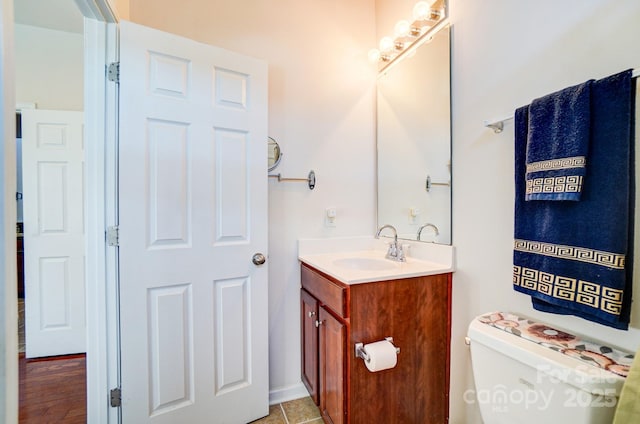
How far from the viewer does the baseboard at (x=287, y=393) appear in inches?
67.4

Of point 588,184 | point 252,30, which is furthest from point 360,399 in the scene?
point 252,30

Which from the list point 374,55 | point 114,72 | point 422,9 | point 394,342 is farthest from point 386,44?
point 394,342

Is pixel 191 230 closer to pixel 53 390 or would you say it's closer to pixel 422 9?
pixel 53 390

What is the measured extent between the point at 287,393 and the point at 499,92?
2.03m

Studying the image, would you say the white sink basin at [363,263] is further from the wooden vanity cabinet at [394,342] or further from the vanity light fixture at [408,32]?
A: the vanity light fixture at [408,32]

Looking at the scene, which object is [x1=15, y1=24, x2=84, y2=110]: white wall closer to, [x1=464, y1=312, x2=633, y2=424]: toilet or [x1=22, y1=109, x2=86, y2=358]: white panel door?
[x1=22, y1=109, x2=86, y2=358]: white panel door

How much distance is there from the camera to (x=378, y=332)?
126 cm

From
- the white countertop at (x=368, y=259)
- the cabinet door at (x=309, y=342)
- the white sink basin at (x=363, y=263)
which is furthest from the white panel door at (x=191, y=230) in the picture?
the white sink basin at (x=363, y=263)

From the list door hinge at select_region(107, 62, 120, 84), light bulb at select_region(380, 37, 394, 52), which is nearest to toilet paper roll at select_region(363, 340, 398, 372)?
door hinge at select_region(107, 62, 120, 84)

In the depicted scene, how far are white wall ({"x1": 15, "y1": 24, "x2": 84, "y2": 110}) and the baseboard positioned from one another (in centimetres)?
275

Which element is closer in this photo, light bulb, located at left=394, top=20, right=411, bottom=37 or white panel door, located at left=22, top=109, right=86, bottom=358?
light bulb, located at left=394, top=20, right=411, bottom=37

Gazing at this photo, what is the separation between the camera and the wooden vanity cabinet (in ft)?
4.03

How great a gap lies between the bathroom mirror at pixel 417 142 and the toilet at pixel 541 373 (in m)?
0.55

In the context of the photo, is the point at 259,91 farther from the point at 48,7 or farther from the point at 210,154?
the point at 48,7
